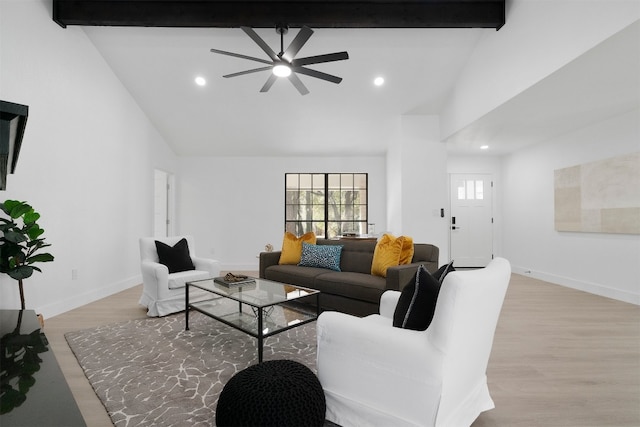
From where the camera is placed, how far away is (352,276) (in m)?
3.55

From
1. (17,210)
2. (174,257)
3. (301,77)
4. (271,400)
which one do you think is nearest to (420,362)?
(271,400)

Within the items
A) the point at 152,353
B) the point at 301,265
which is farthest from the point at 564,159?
the point at 152,353

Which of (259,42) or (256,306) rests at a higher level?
(259,42)

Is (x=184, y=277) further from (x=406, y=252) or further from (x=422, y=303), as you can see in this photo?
(x=422, y=303)

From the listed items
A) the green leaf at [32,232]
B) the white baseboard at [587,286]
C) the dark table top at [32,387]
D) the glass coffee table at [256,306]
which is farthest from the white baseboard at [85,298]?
the white baseboard at [587,286]

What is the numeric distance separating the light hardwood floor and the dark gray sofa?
3.17 ft

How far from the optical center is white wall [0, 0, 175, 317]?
3.27 m

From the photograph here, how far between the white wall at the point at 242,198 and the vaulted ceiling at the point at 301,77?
0.30 metres

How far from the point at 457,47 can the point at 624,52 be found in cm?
204

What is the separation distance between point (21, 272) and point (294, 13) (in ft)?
12.5

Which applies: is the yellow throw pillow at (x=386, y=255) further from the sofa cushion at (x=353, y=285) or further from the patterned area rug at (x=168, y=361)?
the patterned area rug at (x=168, y=361)

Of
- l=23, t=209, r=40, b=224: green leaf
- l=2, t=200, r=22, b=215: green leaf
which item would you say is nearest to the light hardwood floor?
l=23, t=209, r=40, b=224: green leaf

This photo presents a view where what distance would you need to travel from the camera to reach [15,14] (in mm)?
3223

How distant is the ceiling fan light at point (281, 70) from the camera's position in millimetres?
3383
